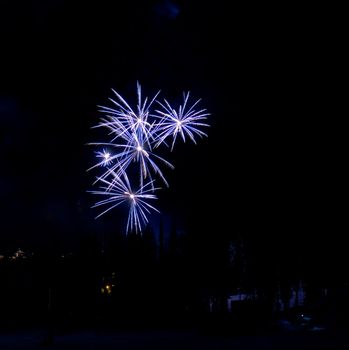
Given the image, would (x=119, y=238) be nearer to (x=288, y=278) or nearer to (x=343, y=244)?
(x=288, y=278)

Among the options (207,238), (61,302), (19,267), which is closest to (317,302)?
(207,238)

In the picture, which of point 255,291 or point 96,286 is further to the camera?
point 255,291

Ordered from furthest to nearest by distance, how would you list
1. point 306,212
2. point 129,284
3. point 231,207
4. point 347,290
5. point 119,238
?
1. point 119,238
2. point 129,284
3. point 347,290
4. point 231,207
5. point 306,212

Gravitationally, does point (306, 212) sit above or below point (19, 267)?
above

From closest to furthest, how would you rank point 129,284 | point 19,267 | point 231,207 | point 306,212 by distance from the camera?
point 306,212, point 231,207, point 129,284, point 19,267

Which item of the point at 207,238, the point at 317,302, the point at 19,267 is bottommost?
the point at 317,302

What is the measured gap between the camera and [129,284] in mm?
35500

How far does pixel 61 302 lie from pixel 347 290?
22.1m

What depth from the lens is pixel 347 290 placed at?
107 ft

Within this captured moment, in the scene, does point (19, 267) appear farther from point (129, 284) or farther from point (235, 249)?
point (235, 249)

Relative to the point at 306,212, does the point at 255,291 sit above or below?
below

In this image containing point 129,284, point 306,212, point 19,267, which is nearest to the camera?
point 306,212

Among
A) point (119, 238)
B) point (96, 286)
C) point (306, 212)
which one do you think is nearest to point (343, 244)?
point (306, 212)

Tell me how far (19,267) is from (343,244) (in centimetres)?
2691
